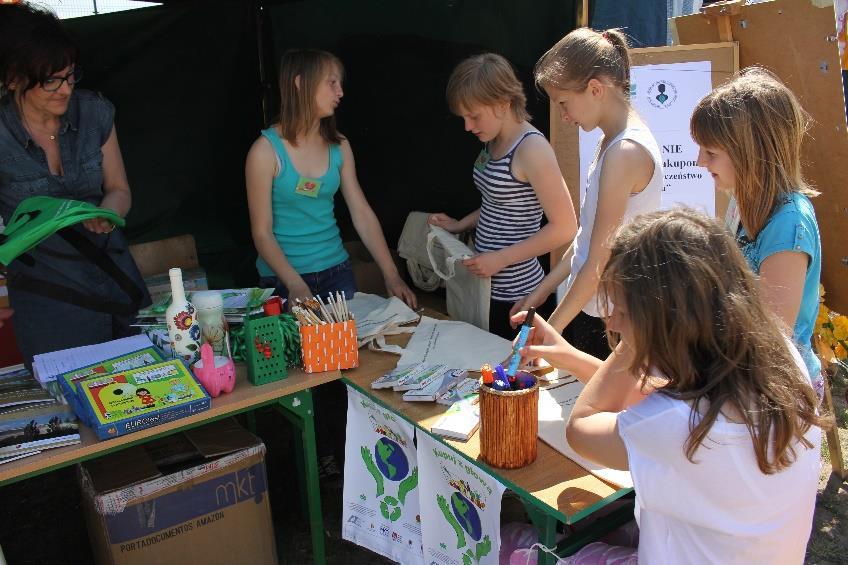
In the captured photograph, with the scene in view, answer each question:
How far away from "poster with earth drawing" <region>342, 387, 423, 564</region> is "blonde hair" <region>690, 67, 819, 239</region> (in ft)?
3.34

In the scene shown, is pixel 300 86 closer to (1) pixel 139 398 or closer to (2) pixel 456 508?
(1) pixel 139 398

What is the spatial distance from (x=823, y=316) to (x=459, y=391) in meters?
1.99

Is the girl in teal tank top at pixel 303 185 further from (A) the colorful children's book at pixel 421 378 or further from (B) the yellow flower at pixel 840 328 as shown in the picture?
(B) the yellow flower at pixel 840 328

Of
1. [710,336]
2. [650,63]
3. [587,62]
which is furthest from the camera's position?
[650,63]

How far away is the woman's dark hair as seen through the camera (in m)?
2.04

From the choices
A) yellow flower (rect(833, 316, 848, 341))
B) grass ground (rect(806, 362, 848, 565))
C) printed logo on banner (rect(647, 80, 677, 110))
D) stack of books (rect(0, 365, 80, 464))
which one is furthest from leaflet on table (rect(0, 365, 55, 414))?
yellow flower (rect(833, 316, 848, 341))

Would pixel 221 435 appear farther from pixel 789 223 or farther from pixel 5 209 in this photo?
pixel 789 223

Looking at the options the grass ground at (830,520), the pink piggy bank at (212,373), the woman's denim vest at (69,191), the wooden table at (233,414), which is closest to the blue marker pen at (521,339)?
the wooden table at (233,414)

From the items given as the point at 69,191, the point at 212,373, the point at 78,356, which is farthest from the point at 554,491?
the point at 69,191

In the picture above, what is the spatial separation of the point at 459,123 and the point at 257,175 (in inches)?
51.8

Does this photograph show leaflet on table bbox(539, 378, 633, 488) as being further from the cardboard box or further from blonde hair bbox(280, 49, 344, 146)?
blonde hair bbox(280, 49, 344, 146)

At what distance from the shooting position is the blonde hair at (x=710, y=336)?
1122 mm

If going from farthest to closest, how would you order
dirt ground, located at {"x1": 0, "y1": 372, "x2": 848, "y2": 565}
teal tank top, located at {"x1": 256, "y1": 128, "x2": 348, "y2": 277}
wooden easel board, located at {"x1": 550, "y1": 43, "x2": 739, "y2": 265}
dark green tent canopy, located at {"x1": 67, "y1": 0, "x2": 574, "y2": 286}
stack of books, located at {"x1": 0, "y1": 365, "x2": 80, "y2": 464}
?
dark green tent canopy, located at {"x1": 67, "y1": 0, "x2": 574, "y2": 286} → wooden easel board, located at {"x1": 550, "y1": 43, "x2": 739, "y2": 265} → dirt ground, located at {"x1": 0, "y1": 372, "x2": 848, "y2": 565} → teal tank top, located at {"x1": 256, "y1": 128, "x2": 348, "y2": 277} → stack of books, located at {"x1": 0, "y1": 365, "x2": 80, "y2": 464}

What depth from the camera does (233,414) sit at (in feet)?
6.55
